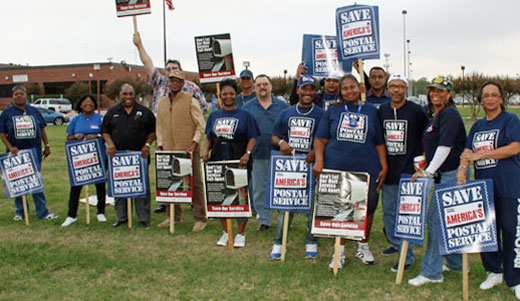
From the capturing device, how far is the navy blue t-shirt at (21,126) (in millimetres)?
7934

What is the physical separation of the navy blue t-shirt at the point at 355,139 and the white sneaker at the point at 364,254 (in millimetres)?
966

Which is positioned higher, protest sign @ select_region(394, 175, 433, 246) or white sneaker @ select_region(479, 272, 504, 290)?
protest sign @ select_region(394, 175, 433, 246)

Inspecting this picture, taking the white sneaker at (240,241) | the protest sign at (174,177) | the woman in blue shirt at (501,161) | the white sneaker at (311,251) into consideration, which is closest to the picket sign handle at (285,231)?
the white sneaker at (311,251)

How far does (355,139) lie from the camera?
535cm

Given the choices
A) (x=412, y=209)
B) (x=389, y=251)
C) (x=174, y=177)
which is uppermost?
(x=174, y=177)

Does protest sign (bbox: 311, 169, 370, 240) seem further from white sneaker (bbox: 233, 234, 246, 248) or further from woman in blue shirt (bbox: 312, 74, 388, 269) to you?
white sneaker (bbox: 233, 234, 246, 248)

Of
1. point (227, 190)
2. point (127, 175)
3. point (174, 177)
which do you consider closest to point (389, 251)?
point (227, 190)

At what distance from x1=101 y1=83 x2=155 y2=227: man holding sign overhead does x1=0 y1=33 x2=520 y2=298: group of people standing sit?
0.02 meters

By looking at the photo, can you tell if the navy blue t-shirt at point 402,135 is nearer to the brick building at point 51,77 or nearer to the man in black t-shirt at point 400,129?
the man in black t-shirt at point 400,129

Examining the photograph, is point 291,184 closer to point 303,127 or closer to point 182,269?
point 303,127

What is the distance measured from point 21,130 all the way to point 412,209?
645 centimetres

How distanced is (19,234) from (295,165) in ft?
14.7

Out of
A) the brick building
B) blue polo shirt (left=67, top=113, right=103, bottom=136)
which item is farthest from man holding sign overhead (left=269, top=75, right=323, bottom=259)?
the brick building

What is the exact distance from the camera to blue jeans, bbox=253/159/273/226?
7.46 m
